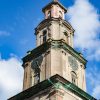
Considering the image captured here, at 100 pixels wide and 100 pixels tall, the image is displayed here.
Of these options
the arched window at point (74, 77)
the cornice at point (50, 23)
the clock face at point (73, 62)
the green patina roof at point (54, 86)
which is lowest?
the green patina roof at point (54, 86)

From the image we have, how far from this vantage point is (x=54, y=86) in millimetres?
40750

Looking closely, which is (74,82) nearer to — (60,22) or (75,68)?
(75,68)

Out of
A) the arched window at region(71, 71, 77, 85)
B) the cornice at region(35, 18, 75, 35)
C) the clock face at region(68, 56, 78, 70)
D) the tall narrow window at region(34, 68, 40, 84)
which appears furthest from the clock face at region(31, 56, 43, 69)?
A: the cornice at region(35, 18, 75, 35)

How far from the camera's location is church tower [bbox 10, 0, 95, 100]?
1631 inches

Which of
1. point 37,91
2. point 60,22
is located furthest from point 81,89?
point 60,22

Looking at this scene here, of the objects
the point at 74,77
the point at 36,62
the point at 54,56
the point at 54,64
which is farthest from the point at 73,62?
the point at 36,62

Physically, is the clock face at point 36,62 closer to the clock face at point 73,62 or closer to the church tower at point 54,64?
the church tower at point 54,64

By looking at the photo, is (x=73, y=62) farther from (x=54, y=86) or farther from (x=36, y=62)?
(x=54, y=86)

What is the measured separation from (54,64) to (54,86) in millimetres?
3616

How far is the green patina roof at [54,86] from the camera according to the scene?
135ft

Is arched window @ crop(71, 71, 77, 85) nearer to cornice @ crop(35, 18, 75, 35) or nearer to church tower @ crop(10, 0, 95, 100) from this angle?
church tower @ crop(10, 0, 95, 100)

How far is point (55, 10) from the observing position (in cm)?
5053

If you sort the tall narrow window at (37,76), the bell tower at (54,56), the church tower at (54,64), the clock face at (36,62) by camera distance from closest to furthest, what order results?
the church tower at (54,64), the bell tower at (54,56), the tall narrow window at (37,76), the clock face at (36,62)

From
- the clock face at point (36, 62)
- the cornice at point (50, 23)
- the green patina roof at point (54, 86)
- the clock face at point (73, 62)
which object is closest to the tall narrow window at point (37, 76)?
the clock face at point (36, 62)
